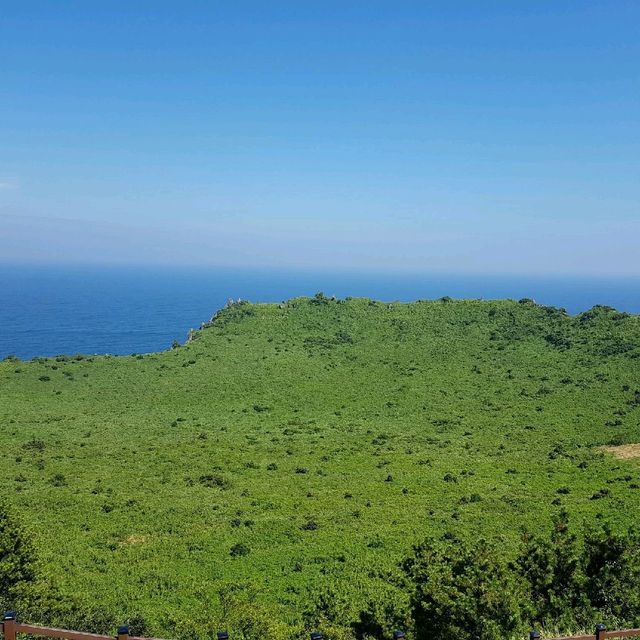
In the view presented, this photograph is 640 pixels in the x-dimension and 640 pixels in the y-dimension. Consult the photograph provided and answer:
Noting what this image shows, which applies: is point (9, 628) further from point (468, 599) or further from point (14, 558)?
point (14, 558)

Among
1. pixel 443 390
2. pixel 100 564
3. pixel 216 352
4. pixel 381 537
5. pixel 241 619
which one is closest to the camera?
pixel 241 619

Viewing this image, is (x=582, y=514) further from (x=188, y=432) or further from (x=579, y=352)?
(x=579, y=352)

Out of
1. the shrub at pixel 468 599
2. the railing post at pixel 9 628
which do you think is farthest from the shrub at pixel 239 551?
the railing post at pixel 9 628

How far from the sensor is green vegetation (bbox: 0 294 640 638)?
19.0 m

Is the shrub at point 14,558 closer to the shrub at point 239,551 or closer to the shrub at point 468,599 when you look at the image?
the shrub at point 239,551

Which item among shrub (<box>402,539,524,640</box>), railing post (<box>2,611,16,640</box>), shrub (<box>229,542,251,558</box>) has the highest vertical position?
railing post (<box>2,611,16,640</box>)

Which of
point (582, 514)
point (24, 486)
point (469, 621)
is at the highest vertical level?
point (469, 621)

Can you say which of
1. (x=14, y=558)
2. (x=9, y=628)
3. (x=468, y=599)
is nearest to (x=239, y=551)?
(x=14, y=558)

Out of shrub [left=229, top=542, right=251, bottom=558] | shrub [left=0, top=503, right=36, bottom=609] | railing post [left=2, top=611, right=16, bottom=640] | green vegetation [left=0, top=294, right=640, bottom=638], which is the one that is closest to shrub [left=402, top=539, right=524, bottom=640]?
green vegetation [left=0, top=294, right=640, bottom=638]

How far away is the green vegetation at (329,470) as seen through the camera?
746 inches

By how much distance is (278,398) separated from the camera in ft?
206

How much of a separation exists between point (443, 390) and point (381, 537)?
3468cm

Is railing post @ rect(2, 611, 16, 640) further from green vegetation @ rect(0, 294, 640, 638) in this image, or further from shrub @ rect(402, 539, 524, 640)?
shrub @ rect(402, 539, 524, 640)

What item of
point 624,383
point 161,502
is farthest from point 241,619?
point 624,383
